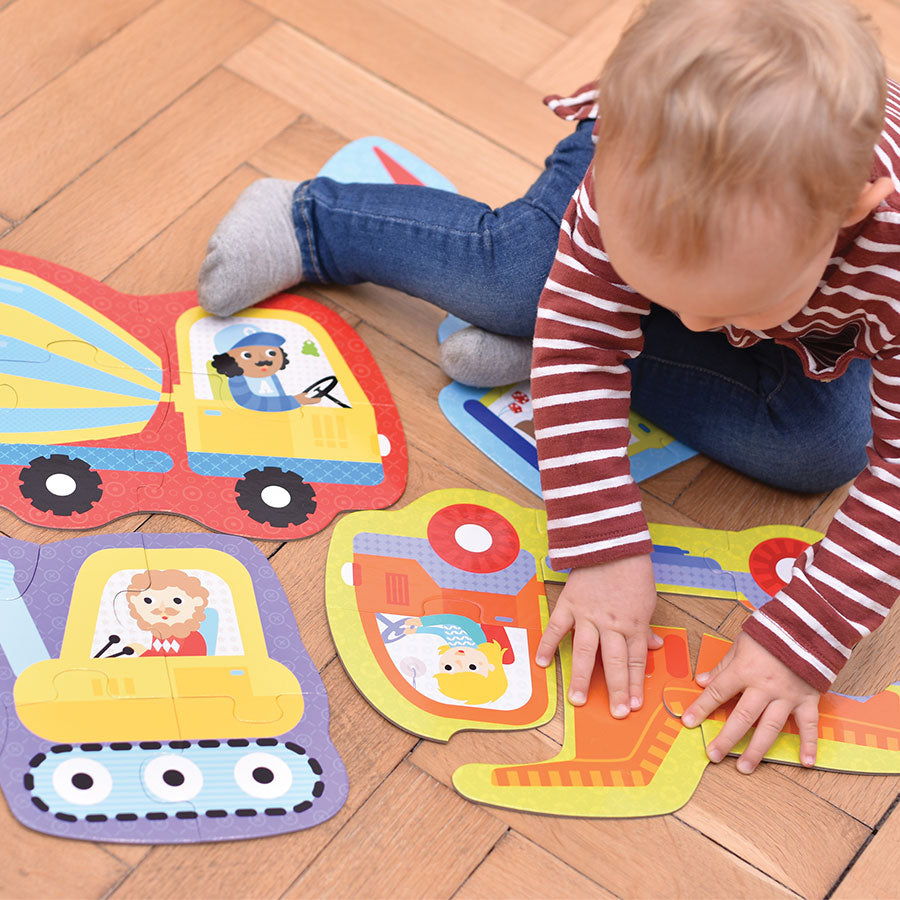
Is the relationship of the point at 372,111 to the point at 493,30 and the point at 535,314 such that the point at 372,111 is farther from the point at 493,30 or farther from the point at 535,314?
the point at 535,314

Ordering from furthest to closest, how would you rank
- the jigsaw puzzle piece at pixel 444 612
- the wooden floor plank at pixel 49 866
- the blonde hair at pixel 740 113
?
the jigsaw puzzle piece at pixel 444 612, the wooden floor plank at pixel 49 866, the blonde hair at pixel 740 113

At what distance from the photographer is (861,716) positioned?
2.45 feet

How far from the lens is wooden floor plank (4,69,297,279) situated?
3.04 ft

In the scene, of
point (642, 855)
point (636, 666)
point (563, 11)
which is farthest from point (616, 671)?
point (563, 11)

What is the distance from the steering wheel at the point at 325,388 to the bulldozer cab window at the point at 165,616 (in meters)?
0.19

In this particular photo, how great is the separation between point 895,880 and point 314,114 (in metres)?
0.85

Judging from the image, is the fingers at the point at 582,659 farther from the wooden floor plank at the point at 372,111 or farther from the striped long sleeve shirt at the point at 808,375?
the wooden floor plank at the point at 372,111

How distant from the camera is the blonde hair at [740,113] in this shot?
19.4 inches

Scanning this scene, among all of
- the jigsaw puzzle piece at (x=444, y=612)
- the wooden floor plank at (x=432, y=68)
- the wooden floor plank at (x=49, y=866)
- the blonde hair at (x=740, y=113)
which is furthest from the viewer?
the wooden floor plank at (x=432, y=68)

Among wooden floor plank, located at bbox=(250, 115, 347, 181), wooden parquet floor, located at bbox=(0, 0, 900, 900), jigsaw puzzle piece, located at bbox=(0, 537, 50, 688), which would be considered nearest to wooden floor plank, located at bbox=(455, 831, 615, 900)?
wooden parquet floor, located at bbox=(0, 0, 900, 900)

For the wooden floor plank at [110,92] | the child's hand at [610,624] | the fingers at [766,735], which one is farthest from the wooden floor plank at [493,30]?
the fingers at [766,735]

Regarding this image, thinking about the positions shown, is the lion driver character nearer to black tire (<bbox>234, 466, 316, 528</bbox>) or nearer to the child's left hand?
black tire (<bbox>234, 466, 316, 528</bbox>)

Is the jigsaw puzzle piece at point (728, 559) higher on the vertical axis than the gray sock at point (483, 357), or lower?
lower

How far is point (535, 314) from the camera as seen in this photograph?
0.87m
